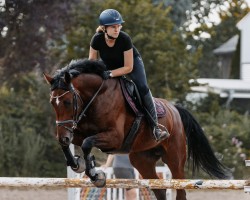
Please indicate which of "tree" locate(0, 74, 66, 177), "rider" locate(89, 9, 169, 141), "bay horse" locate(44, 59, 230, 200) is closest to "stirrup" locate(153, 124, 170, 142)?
"rider" locate(89, 9, 169, 141)

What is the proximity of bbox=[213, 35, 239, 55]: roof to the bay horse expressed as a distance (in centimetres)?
3391

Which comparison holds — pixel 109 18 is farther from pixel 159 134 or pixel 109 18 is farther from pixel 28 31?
pixel 28 31

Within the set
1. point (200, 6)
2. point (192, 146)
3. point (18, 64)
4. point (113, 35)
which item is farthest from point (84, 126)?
point (200, 6)

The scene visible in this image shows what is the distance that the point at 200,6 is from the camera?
4309cm

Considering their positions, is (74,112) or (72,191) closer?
(74,112)

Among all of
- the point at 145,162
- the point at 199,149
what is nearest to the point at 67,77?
the point at 145,162

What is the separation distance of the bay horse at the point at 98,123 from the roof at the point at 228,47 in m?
33.9

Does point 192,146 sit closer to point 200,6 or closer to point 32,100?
point 32,100

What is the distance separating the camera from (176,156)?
9234mm

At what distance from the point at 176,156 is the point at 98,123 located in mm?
1558

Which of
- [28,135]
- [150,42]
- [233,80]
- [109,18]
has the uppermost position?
[150,42]

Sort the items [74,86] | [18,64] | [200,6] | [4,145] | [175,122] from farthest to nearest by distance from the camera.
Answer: [200,6]
[18,64]
[4,145]
[175,122]
[74,86]

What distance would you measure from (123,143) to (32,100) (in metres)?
10.2

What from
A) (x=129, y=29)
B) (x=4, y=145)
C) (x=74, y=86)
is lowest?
(x=4, y=145)
